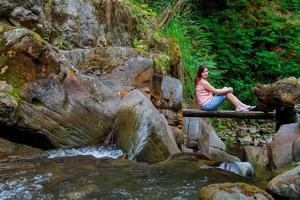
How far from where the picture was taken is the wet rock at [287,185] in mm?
5145

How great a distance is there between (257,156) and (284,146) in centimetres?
148

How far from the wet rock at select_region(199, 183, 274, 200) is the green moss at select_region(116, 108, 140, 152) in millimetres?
2502

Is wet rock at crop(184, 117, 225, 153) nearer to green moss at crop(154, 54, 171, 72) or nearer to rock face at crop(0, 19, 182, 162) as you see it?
green moss at crop(154, 54, 171, 72)

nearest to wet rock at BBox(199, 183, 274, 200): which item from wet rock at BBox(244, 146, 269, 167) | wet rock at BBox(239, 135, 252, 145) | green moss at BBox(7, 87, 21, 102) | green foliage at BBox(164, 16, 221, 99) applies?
green moss at BBox(7, 87, 21, 102)

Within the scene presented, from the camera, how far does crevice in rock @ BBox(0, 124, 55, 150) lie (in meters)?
6.67

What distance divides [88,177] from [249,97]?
34.7 feet

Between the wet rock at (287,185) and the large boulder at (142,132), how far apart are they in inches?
72.7

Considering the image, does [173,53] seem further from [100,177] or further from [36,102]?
[100,177]

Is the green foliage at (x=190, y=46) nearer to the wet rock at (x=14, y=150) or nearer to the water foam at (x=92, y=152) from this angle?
the water foam at (x=92, y=152)

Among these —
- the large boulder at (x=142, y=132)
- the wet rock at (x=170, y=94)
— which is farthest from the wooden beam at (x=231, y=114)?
the large boulder at (x=142, y=132)

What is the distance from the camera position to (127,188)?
17.0 ft

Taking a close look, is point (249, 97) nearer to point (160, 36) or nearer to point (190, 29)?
point (190, 29)

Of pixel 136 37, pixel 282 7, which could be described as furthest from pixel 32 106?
pixel 282 7

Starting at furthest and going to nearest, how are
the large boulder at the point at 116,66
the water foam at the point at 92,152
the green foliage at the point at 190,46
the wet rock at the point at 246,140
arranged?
the wet rock at the point at 246,140
the green foliage at the point at 190,46
the large boulder at the point at 116,66
the water foam at the point at 92,152
